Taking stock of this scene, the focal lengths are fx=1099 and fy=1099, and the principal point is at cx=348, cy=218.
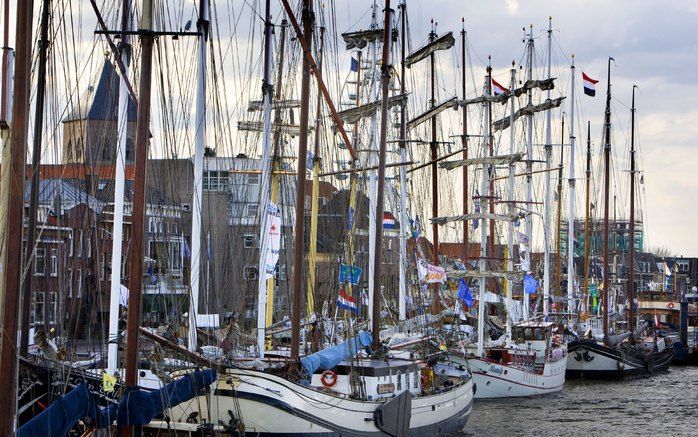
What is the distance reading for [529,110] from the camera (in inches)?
3337

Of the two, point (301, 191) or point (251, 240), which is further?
point (251, 240)

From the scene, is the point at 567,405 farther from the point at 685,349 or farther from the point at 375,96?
the point at 685,349

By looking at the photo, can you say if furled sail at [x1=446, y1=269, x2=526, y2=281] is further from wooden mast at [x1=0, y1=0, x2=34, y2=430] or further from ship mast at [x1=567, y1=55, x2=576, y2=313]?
wooden mast at [x1=0, y1=0, x2=34, y2=430]

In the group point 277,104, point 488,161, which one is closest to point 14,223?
point 277,104

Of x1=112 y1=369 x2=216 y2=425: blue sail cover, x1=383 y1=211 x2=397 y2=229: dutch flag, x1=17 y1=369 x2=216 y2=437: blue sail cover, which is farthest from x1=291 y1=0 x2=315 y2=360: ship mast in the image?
x1=383 y1=211 x2=397 y2=229: dutch flag

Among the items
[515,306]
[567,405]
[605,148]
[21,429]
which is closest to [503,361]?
[567,405]

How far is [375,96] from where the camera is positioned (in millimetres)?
Result: 58906

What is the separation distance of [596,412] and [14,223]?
1757 inches

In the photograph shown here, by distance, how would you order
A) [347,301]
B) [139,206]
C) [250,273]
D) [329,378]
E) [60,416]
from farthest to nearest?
1. [250,273]
2. [347,301]
3. [329,378]
4. [139,206]
5. [60,416]

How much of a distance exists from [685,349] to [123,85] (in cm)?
7716

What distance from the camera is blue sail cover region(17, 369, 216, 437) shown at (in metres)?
23.6

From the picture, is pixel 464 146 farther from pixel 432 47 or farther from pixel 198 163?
pixel 198 163

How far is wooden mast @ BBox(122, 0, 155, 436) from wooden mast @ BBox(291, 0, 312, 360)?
11776 millimetres

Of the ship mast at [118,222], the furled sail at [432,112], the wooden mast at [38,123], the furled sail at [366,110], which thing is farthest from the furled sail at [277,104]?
the wooden mast at [38,123]
